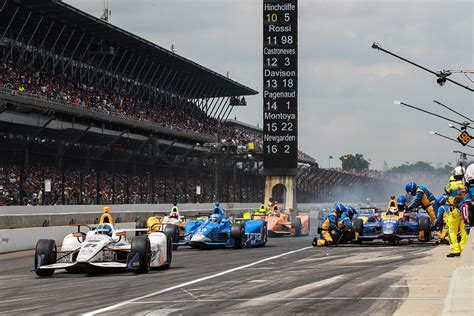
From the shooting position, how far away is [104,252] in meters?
17.5

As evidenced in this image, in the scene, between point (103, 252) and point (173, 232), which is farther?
point (173, 232)

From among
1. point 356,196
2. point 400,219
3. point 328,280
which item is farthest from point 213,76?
point 328,280

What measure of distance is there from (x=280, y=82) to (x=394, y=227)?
32524mm

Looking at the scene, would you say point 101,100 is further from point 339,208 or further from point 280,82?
point 339,208

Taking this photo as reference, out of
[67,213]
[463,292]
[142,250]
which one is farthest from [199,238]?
[463,292]

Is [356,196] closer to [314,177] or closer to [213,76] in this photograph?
[314,177]

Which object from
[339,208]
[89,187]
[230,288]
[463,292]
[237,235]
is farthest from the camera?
[89,187]

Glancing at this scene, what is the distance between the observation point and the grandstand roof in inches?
1768

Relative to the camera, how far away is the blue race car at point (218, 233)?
2567 cm

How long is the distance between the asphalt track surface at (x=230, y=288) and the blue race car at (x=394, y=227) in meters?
4.41

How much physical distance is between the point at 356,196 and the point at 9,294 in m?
86.1

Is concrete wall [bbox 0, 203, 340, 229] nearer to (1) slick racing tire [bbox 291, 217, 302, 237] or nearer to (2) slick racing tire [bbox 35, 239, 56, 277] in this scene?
(1) slick racing tire [bbox 291, 217, 302, 237]

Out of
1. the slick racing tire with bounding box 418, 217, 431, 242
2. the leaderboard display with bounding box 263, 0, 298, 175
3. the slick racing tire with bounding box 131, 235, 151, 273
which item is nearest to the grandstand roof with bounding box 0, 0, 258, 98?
the leaderboard display with bounding box 263, 0, 298, 175

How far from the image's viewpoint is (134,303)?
475 inches
